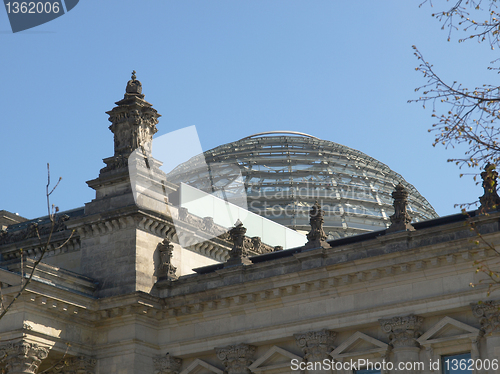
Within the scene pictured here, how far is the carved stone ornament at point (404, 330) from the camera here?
2897 centimetres

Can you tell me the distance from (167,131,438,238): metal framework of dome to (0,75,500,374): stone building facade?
105 ft

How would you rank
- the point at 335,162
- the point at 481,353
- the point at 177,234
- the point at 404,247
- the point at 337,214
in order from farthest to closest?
the point at 335,162
the point at 337,214
the point at 177,234
the point at 404,247
the point at 481,353

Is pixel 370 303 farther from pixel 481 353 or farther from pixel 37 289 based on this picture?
pixel 37 289

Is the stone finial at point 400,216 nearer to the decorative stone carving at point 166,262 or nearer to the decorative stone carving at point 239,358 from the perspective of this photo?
the decorative stone carving at point 239,358

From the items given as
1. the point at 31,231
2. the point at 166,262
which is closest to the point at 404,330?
the point at 166,262

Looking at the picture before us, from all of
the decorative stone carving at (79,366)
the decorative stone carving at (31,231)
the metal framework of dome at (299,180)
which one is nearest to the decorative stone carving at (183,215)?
the decorative stone carving at (31,231)

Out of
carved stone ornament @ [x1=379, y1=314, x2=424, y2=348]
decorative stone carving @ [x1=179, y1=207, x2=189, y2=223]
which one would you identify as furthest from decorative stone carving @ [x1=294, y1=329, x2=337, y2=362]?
decorative stone carving @ [x1=179, y1=207, x2=189, y2=223]

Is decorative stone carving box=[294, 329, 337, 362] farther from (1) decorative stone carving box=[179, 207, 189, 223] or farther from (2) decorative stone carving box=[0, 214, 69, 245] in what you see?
(2) decorative stone carving box=[0, 214, 69, 245]

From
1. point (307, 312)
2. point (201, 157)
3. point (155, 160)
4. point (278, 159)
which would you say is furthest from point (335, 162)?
point (307, 312)

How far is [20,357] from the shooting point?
3098 cm

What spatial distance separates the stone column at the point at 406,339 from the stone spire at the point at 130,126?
14119mm

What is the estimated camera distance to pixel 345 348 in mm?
30406

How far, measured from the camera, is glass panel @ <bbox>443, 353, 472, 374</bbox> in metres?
28.3

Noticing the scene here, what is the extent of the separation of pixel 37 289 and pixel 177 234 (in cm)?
761
